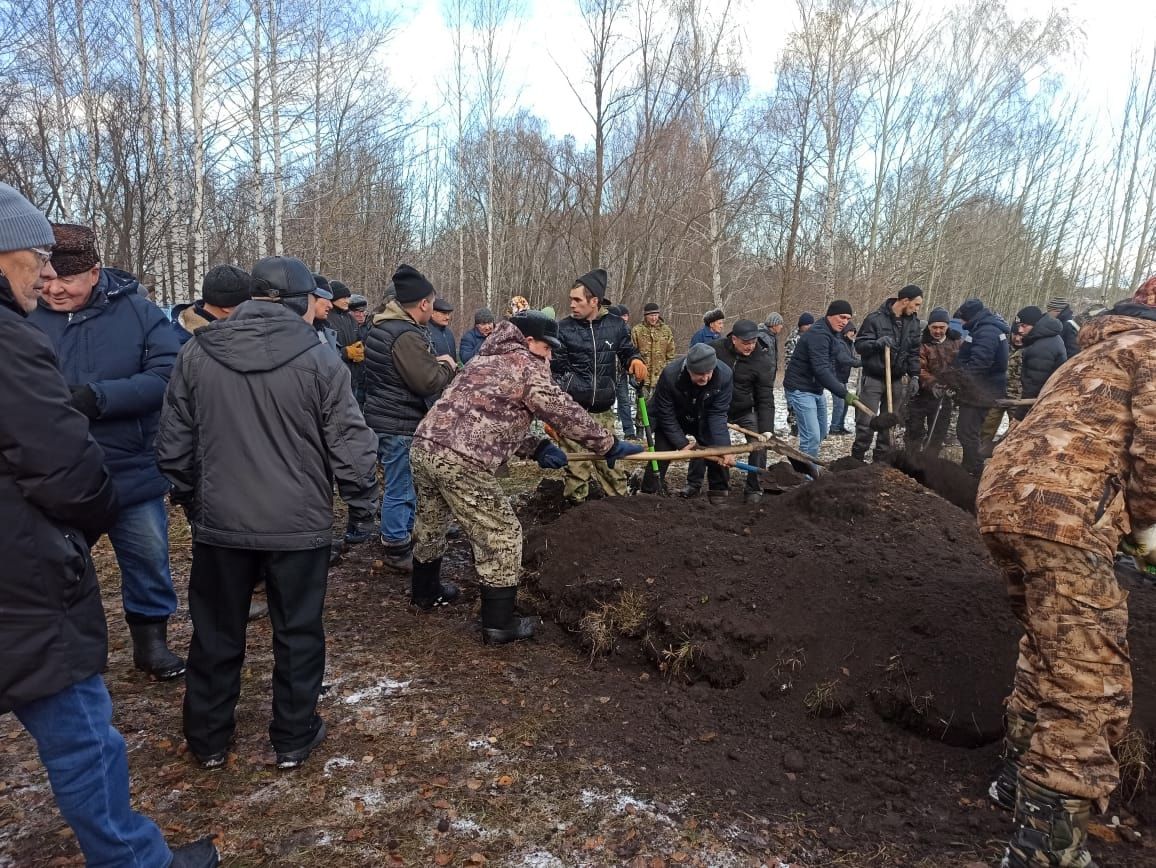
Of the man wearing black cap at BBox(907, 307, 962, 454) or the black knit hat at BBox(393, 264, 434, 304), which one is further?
the man wearing black cap at BBox(907, 307, 962, 454)

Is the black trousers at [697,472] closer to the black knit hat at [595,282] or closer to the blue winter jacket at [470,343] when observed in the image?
the black knit hat at [595,282]

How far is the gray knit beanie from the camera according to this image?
5.75ft

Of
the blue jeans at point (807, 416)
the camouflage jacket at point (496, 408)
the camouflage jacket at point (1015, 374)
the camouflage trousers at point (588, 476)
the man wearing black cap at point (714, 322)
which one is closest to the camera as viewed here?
the camouflage jacket at point (496, 408)

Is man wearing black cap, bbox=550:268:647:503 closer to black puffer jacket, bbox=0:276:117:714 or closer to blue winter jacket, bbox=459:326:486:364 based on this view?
blue winter jacket, bbox=459:326:486:364

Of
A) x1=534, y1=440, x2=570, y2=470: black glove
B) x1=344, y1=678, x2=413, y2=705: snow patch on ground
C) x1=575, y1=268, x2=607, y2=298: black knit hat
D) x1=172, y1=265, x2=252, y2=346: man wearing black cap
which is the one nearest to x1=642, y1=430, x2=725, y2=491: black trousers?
x1=575, y1=268, x2=607, y2=298: black knit hat

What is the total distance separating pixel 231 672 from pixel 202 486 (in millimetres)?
787

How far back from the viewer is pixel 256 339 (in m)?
2.63

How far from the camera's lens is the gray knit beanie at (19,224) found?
1754 mm

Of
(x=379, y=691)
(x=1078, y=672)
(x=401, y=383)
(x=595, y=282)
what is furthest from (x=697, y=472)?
(x=1078, y=672)

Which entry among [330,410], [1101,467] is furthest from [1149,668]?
[330,410]

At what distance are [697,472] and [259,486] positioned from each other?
4.95 m

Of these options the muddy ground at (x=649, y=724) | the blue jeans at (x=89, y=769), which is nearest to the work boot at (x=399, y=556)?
the muddy ground at (x=649, y=724)

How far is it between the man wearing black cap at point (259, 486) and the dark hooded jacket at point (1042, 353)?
8562mm

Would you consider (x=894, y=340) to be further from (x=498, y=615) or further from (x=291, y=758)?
(x=291, y=758)
